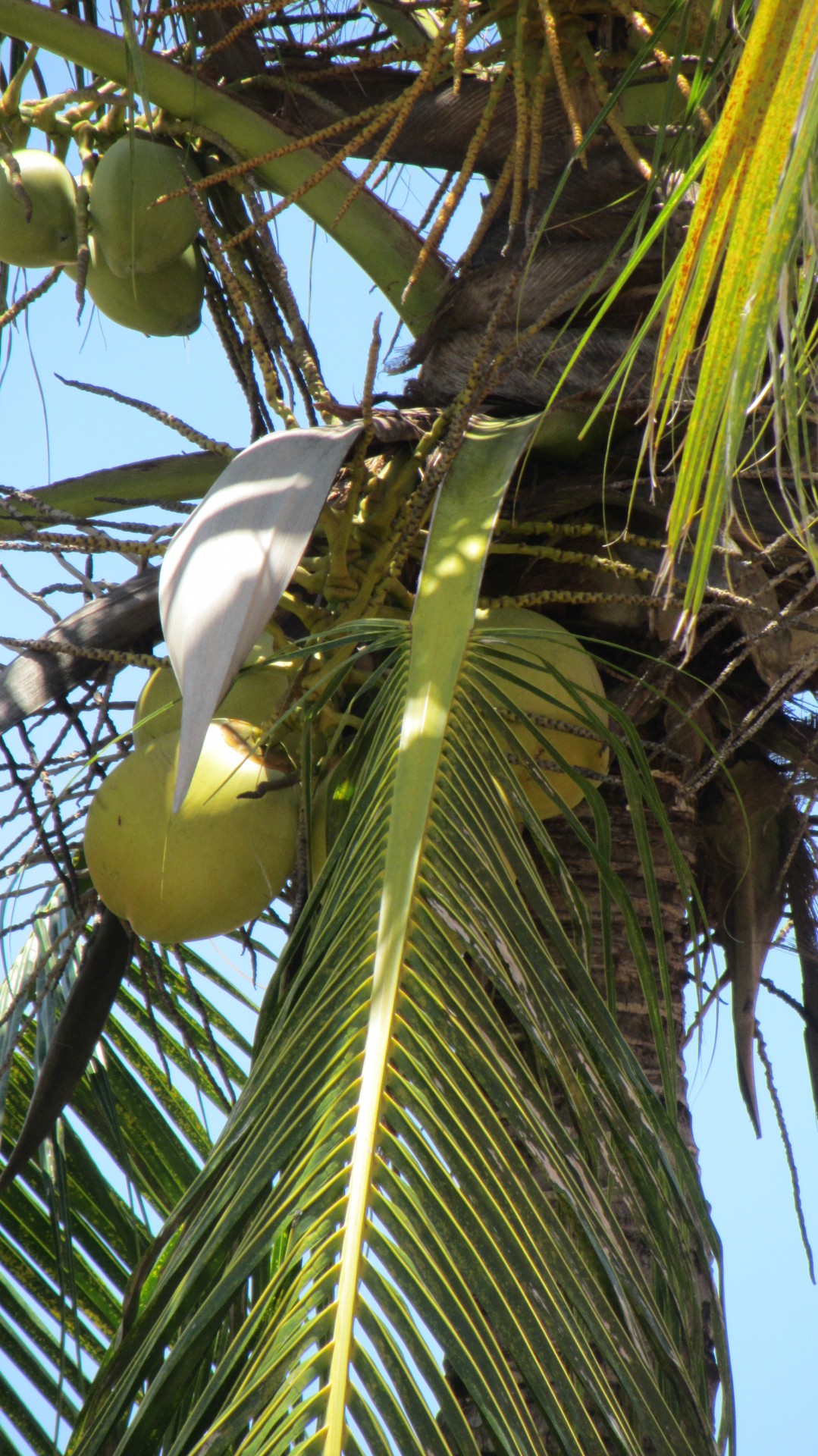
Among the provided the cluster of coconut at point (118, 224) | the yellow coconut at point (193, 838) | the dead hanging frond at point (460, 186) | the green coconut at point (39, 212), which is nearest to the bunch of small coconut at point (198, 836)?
the yellow coconut at point (193, 838)

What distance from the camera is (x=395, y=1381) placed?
76 centimetres

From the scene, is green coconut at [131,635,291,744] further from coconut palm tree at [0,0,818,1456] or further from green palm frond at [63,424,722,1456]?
green palm frond at [63,424,722,1456]

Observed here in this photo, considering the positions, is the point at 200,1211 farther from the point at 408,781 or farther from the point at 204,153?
the point at 204,153

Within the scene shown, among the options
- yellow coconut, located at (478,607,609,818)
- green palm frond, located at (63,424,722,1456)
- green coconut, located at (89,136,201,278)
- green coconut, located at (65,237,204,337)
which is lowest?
green palm frond, located at (63,424,722,1456)

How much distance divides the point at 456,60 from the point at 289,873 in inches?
33.2

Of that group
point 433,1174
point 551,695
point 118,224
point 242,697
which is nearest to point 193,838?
point 242,697

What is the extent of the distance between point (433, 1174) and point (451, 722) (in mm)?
406

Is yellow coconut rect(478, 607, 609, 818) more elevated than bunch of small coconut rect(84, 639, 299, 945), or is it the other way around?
yellow coconut rect(478, 607, 609, 818)

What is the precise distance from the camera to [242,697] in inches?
55.5

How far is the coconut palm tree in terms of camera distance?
816 millimetres

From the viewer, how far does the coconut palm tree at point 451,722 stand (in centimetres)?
82

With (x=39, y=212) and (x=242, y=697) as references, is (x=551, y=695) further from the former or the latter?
(x=39, y=212)

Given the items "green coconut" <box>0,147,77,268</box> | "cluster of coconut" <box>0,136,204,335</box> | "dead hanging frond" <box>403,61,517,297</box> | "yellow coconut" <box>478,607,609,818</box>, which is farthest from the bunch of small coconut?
"green coconut" <box>0,147,77,268</box>

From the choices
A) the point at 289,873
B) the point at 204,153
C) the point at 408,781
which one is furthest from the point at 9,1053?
the point at 204,153
